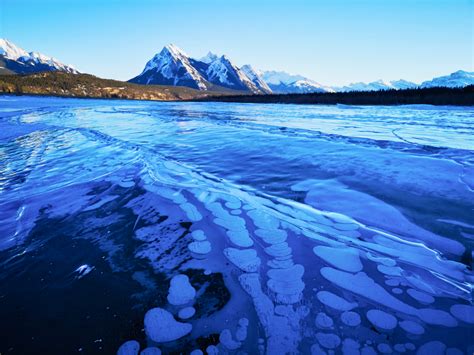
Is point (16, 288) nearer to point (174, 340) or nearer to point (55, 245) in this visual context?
point (55, 245)

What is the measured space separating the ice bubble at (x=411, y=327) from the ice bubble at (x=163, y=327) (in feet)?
4.87

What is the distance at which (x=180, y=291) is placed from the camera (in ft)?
6.98

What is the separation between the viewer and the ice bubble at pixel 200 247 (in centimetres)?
272

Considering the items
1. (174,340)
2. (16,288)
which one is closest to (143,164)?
(16,288)

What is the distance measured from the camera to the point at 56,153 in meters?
7.22

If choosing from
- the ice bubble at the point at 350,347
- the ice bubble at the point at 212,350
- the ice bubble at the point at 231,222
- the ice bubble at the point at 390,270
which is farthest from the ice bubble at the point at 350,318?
the ice bubble at the point at 231,222

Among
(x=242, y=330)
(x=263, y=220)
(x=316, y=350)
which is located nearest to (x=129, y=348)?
(x=242, y=330)

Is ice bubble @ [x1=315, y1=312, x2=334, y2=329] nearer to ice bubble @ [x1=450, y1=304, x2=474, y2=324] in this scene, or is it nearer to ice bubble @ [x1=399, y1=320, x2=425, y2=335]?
ice bubble @ [x1=399, y1=320, x2=425, y2=335]

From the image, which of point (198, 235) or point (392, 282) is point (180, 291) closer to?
point (198, 235)

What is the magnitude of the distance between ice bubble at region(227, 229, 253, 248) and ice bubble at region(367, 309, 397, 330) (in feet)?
4.29

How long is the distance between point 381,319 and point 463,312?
2.10ft

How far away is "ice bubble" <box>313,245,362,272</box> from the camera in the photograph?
2453mm

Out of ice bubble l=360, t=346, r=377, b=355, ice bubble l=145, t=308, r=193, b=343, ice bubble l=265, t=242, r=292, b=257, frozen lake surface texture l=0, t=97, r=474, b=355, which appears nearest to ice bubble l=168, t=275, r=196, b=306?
frozen lake surface texture l=0, t=97, r=474, b=355

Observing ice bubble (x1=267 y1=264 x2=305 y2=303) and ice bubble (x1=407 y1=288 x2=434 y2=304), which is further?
ice bubble (x1=267 y1=264 x2=305 y2=303)
